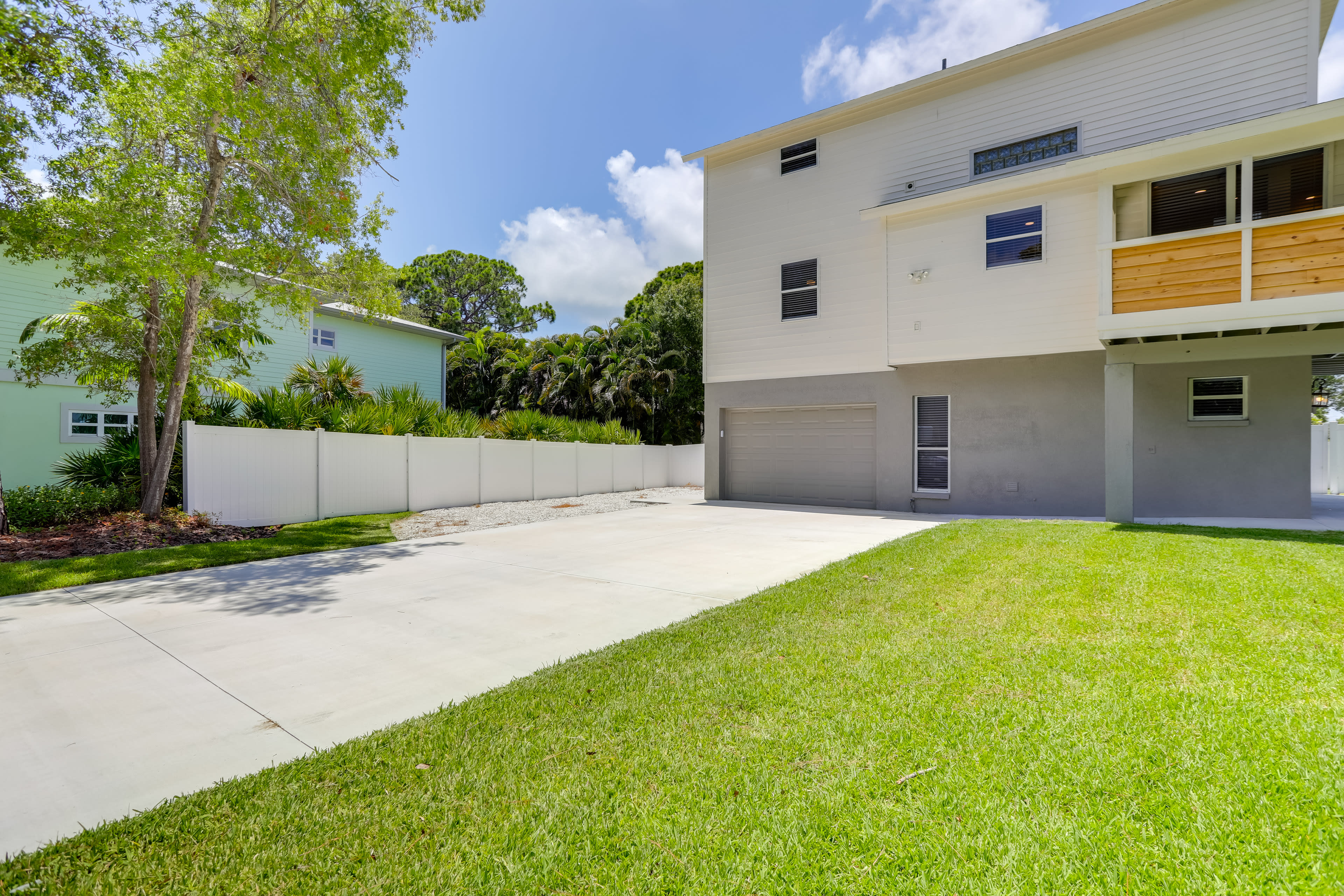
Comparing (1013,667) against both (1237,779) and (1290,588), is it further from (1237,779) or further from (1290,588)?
(1290,588)

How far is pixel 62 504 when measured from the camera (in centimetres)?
→ 905

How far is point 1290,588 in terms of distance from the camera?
4617 mm

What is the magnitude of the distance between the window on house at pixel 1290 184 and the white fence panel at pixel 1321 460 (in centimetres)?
801

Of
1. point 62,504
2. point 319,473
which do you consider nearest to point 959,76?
point 319,473

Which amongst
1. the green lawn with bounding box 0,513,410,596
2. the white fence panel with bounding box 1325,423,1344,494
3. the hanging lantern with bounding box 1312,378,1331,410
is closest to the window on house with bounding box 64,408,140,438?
the green lawn with bounding box 0,513,410,596

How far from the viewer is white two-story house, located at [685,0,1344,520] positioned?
8.70m

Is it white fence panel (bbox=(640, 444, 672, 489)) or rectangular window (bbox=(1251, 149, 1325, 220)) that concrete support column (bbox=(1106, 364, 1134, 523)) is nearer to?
rectangular window (bbox=(1251, 149, 1325, 220))

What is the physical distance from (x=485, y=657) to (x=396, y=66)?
998cm

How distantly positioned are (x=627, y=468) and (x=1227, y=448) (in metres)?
13.6

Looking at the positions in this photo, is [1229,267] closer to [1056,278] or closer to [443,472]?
[1056,278]

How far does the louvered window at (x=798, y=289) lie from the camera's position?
1331cm

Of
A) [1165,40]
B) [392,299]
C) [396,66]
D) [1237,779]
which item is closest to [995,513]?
[1165,40]

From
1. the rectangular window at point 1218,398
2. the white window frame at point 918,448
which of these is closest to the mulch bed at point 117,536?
the white window frame at point 918,448

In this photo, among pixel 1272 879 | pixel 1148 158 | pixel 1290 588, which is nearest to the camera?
pixel 1272 879
